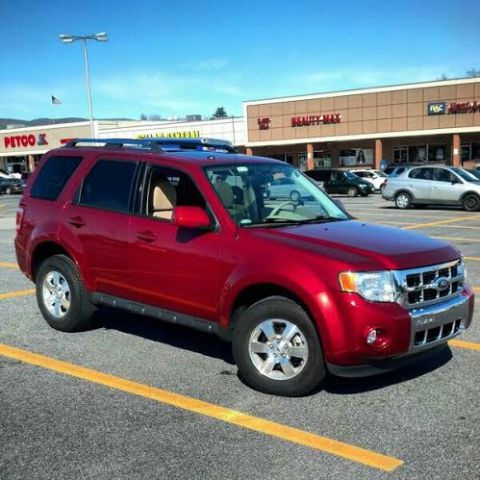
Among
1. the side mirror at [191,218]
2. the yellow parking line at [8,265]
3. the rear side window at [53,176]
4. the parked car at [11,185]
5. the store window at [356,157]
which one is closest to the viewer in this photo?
the side mirror at [191,218]

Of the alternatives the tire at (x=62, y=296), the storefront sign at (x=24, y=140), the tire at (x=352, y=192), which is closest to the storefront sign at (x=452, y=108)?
the tire at (x=352, y=192)

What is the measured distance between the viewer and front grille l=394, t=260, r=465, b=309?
417 cm

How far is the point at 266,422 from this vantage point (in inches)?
157

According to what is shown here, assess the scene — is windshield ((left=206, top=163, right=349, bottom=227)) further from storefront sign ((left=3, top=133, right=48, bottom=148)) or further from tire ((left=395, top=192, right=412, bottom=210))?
storefront sign ((left=3, top=133, right=48, bottom=148))

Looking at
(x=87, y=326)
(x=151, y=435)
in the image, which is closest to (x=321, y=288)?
(x=151, y=435)

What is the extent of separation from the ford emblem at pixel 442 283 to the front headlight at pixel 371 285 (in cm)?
47

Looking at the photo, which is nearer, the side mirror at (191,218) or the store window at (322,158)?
the side mirror at (191,218)

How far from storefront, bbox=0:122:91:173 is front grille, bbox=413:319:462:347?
66097 millimetres

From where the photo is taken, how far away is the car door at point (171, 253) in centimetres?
480

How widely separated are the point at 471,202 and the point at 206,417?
1826cm

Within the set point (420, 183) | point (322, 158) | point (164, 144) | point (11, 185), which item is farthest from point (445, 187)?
point (322, 158)

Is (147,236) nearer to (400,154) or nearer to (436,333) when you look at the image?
(436,333)

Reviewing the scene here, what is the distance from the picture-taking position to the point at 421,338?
4.25m

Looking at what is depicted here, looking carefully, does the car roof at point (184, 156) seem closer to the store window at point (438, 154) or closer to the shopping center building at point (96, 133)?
the store window at point (438, 154)
